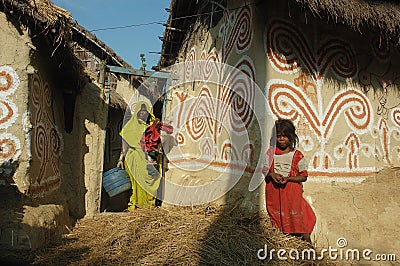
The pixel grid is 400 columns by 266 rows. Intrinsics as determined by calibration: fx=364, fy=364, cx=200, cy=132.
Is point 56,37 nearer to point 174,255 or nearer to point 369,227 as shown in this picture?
point 174,255

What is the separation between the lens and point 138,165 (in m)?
6.45

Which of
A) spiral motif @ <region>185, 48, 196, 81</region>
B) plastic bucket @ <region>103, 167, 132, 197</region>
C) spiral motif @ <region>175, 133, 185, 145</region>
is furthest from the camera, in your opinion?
spiral motif @ <region>185, 48, 196, 81</region>

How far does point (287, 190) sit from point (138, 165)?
344 cm

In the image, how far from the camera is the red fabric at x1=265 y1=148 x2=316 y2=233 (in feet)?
11.8

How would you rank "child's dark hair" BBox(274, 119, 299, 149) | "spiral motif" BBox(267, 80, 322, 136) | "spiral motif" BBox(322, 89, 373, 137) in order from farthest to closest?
"spiral motif" BBox(322, 89, 373, 137)
"spiral motif" BBox(267, 80, 322, 136)
"child's dark hair" BBox(274, 119, 299, 149)

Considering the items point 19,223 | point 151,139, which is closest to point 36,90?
point 19,223

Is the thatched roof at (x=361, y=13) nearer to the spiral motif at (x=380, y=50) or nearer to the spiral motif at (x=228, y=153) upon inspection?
the spiral motif at (x=380, y=50)

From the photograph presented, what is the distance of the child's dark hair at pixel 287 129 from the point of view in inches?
146

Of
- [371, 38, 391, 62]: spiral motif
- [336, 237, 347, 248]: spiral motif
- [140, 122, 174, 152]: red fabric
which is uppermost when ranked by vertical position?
[371, 38, 391, 62]: spiral motif

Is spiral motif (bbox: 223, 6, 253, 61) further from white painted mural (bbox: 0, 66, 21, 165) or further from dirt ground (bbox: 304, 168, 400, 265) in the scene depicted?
white painted mural (bbox: 0, 66, 21, 165)

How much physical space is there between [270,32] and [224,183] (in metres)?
1.88

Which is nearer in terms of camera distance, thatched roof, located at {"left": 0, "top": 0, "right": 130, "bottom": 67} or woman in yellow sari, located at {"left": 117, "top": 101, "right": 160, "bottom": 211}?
thatched roof, located at {"left": 0, "top": 0, "right": 130, "bottom": 67}

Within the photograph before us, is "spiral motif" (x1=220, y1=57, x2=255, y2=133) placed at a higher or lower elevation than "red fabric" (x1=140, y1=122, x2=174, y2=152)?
higher

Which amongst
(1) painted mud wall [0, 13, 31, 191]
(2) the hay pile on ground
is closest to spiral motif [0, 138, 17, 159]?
(1) painted mud wall [0, 13, 31, 191]
